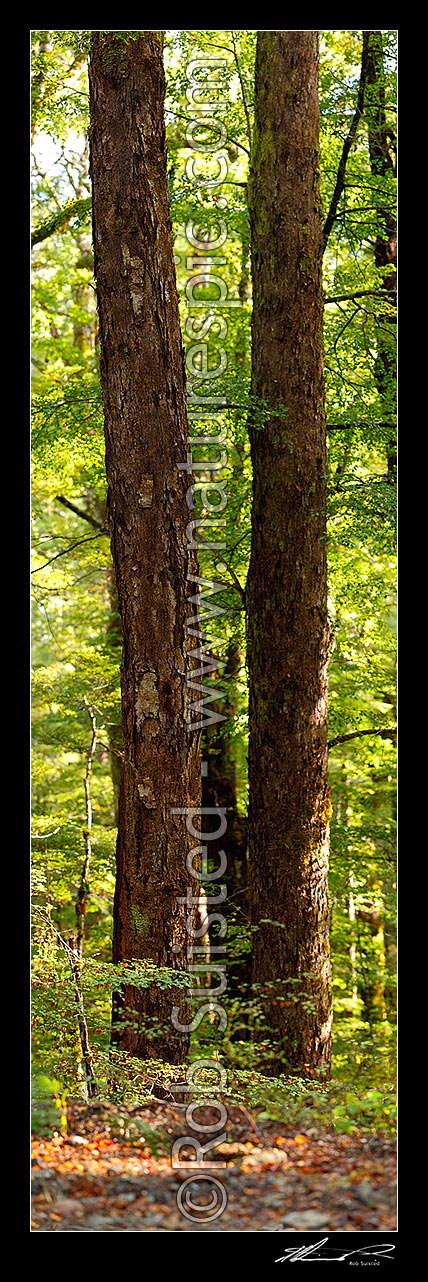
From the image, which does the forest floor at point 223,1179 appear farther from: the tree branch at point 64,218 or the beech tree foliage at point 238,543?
the tree branch at point 64,218

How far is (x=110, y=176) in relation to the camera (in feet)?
14.3

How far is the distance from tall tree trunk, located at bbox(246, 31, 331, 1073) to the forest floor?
1673mm

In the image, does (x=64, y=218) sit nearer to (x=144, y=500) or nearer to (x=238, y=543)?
(x=238, y=543)

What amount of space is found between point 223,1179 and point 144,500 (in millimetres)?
2509

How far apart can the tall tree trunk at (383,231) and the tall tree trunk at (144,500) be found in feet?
6.11

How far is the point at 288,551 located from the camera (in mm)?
5301

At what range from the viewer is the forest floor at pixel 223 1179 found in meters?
3.06

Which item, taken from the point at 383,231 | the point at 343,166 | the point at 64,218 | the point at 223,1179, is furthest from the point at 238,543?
the point at 223,1179
